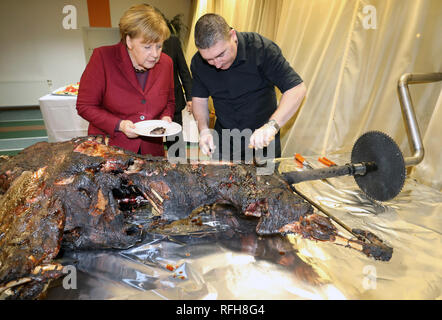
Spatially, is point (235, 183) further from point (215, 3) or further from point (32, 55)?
point (32, 55)

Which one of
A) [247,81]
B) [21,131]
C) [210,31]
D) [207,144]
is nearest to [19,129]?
[21,131]

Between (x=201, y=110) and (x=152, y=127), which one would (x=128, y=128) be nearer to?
Answer: (x=152, y=127)

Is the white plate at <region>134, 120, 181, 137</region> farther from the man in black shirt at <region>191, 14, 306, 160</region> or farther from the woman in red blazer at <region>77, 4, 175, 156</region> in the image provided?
the man in black shirt at <region>191, 14, 306, 160</region>

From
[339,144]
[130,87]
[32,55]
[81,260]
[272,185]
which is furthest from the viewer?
[32,55]

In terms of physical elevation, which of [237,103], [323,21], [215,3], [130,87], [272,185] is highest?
[215,3]

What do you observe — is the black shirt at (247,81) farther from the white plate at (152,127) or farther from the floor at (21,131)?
the floor at (21,131)

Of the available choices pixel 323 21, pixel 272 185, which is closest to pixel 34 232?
pixel 272 185

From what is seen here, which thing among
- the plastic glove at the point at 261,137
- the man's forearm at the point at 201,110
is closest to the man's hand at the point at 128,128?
the man's forearm at the point at 201,110

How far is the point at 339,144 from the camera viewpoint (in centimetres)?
266

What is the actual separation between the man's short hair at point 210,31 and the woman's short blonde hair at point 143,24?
0.98ft

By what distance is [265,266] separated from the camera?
1.25 meters

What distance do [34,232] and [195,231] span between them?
0.74 meters

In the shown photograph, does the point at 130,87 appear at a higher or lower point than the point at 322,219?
higher

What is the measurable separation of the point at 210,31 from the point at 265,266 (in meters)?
1.35
